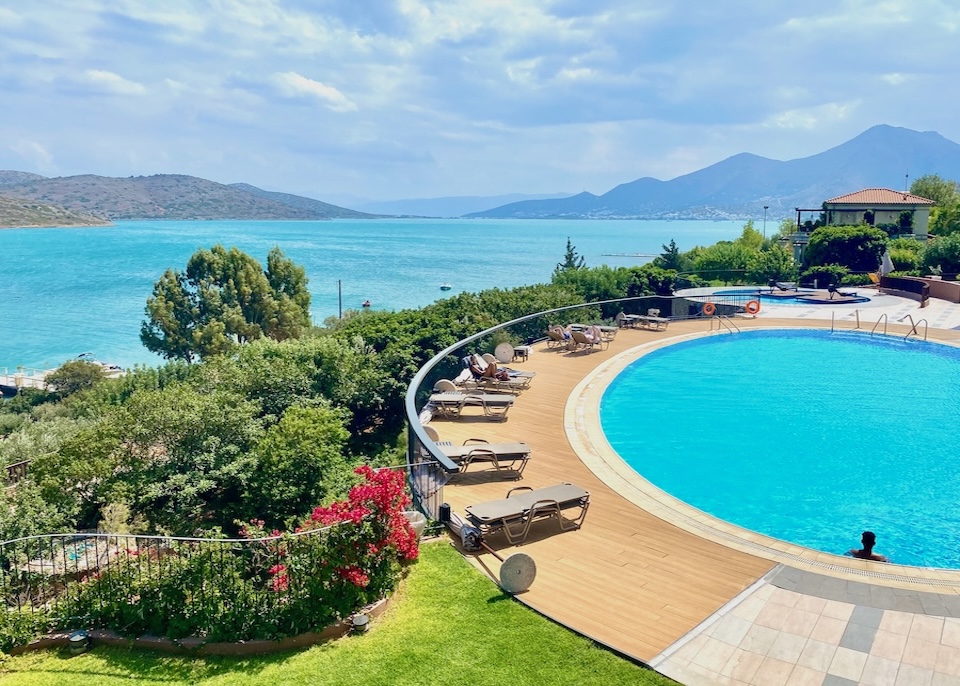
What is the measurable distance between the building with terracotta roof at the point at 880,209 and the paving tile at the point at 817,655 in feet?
171

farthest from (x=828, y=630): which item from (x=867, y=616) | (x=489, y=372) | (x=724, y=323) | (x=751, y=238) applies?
(x=751, y=238)

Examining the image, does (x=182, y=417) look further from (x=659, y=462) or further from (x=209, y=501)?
(x=659, y=462)

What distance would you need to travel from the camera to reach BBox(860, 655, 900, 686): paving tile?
18.4 feet

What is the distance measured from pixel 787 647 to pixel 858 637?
765 mm

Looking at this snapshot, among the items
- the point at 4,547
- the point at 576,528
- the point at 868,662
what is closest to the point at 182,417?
the point at 4,547

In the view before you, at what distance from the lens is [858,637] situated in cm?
624

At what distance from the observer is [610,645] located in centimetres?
611

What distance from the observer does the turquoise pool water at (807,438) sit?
405 inches

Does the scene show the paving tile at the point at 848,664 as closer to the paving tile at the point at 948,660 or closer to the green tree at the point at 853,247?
the paving tile at the point at 948,660

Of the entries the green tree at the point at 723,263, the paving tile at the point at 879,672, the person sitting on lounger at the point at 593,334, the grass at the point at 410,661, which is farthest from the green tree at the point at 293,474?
the green tree at the point at 723,263

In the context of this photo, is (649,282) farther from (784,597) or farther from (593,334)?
(784,597)

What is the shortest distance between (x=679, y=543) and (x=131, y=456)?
865 cm

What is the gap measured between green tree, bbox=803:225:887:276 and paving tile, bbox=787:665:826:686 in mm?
40942

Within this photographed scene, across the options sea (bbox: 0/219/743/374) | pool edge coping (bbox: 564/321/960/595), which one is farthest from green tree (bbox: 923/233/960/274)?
sea (bbox: 0/219/743/374)
